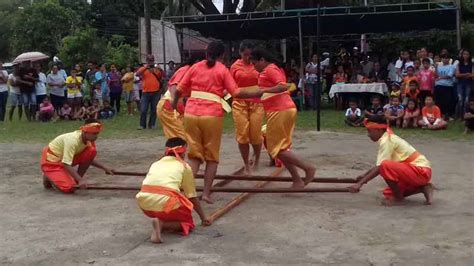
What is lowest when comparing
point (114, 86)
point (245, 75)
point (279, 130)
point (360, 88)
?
point (279, 130)

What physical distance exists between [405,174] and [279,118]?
1683mm

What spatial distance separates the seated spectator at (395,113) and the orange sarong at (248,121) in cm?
716

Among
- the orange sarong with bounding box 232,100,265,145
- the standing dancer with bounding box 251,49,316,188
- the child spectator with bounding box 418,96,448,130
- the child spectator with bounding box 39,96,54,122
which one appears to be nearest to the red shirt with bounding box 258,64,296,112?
the standing dancer with bounding box 251,49,316,188

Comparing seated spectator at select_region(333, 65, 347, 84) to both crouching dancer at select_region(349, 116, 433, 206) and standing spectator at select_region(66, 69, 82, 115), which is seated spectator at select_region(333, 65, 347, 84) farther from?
crouching dancer at select_region(349, 116, 433, 206)

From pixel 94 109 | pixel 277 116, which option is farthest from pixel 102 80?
pixel 277 116

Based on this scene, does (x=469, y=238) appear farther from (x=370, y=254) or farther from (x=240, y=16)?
(x=240, y=16)

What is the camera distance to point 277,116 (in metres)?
8.27

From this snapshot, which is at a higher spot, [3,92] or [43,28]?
[43,28]

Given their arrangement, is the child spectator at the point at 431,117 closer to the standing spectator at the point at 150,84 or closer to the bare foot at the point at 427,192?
the standing spectator at the point at 150,84

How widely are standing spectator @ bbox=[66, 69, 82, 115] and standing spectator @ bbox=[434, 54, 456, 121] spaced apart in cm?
993

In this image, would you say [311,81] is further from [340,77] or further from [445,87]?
[445,87]

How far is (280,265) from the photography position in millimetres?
5398

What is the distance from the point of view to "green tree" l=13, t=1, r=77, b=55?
39.6m

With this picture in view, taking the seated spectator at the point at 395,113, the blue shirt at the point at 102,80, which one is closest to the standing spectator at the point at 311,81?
the seated spectator at the point at 395,113
